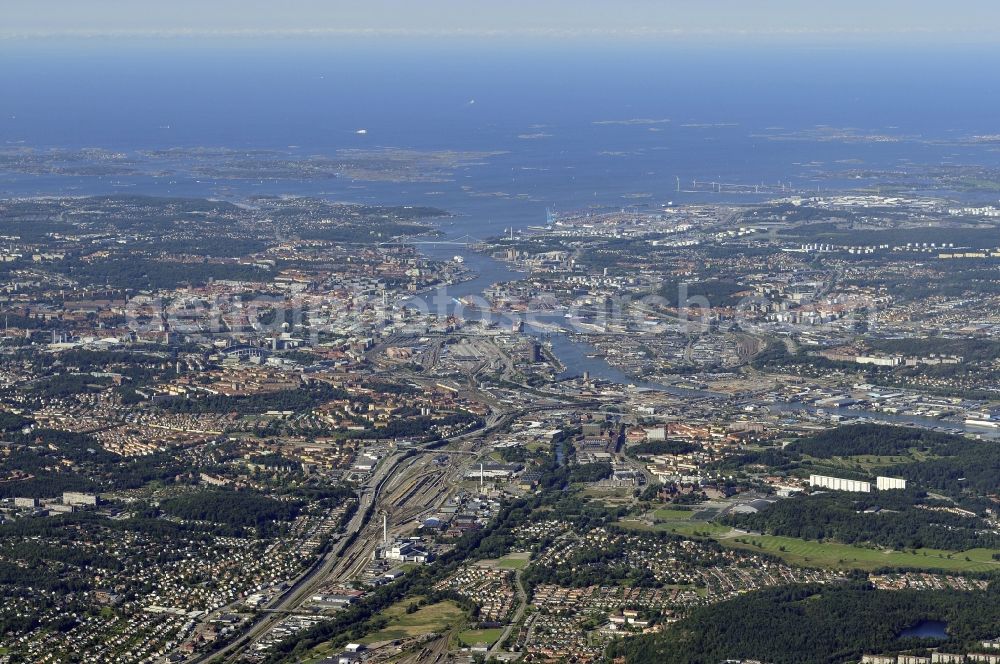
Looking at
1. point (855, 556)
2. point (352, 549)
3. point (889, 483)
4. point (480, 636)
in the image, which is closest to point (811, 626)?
point (855, 556)

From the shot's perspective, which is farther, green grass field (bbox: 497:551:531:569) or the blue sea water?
the blue sea water

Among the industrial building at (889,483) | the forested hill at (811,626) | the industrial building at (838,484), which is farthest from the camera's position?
the industrial building at (838,484)

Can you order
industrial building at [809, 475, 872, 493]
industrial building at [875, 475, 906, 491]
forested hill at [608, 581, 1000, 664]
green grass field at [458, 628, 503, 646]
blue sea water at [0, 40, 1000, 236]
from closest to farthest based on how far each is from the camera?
forested hill at [608, 581, 1000, 664], green grass field at [458, 628, 503, 646], industrial building at [875, 475, 906, 491], industrial building at [809, 475, 872, 493], blue sea water at [0, 40, 1000, 236]

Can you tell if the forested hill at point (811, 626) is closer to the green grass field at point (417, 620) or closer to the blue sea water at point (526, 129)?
the green grass field at point (417, 620)

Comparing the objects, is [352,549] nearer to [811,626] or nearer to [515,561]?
[515,561]

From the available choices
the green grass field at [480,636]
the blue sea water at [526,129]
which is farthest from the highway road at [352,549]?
the blue sea water at [526,129]

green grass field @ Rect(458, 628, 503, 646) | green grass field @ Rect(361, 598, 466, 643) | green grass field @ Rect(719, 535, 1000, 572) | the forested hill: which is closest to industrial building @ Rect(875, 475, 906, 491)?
green grass field @ Rect(719, 535, 1000, 572)

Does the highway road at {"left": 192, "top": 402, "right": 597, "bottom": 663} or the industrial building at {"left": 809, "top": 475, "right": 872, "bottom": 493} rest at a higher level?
the highway road at {"left": 192, "top": 402, "right": 597, "bottom": 663}

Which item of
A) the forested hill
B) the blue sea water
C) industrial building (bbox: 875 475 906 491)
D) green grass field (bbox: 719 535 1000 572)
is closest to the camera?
the forested hill

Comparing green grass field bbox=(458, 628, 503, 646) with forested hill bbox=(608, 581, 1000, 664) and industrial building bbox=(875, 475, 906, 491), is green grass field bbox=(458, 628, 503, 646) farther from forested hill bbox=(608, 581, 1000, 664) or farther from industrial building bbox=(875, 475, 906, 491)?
industrial building bbox=(875, 475, 906, 491)
